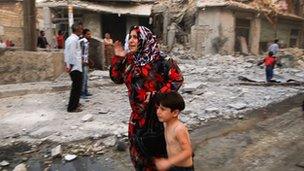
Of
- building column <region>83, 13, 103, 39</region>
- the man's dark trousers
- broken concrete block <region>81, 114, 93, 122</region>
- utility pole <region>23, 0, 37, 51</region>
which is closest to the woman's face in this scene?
broken concrete block <region>81, 114, 93, 122</region>

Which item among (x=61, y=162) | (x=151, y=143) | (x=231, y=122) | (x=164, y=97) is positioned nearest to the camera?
(x=164, y=97)

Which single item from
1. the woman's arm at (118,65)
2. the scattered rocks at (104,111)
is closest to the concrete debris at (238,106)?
the scattered rocks at (104,111)

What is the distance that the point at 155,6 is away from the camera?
23.6 m

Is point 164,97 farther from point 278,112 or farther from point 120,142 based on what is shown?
point 278,112

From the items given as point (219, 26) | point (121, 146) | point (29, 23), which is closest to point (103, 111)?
point (121, 146)

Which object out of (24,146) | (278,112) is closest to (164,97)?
(24,146)

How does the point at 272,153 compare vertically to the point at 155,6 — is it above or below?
below

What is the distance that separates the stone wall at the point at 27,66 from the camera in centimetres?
1005

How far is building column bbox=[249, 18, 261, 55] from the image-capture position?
23.2m

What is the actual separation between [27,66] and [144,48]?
7.53m

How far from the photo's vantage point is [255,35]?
76.9ft

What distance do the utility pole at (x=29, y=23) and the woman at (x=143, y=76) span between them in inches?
315

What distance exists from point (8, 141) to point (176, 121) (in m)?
3.83

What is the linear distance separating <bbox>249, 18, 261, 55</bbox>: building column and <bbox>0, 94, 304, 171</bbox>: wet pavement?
54.9ft
